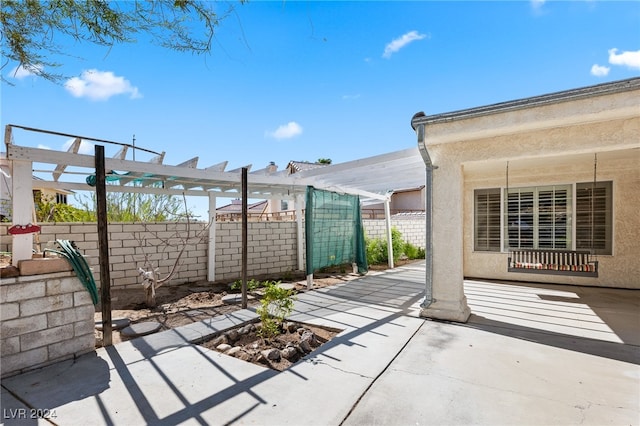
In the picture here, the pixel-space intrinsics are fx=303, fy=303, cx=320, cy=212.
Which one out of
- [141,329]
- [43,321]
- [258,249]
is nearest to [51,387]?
A: [43,321]

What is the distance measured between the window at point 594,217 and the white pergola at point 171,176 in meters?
3.93

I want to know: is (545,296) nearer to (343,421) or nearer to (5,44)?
(343,421)

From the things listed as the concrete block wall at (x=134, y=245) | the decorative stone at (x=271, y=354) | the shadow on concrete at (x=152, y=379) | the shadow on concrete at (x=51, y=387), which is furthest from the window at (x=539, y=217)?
the shadow on concrete at (x=51, y=387)

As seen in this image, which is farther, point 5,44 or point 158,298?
point 158,298

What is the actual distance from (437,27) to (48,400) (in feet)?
30.0

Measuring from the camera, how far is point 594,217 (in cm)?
746

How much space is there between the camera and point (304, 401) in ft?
8.98

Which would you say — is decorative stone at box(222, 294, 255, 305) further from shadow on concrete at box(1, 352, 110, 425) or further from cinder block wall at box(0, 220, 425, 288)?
shadow on concrete at box(1, 352, 110, 425)

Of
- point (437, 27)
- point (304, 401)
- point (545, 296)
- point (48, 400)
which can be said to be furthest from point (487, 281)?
point (48, 400)

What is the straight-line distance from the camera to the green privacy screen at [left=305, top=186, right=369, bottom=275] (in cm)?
789

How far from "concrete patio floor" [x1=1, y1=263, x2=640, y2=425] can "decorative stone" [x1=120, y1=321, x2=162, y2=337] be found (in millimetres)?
285

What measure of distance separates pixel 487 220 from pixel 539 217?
121 cm

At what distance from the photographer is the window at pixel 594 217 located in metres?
7.30

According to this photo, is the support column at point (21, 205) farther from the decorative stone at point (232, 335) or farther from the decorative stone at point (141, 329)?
the decorative stone at point (232, 335)
